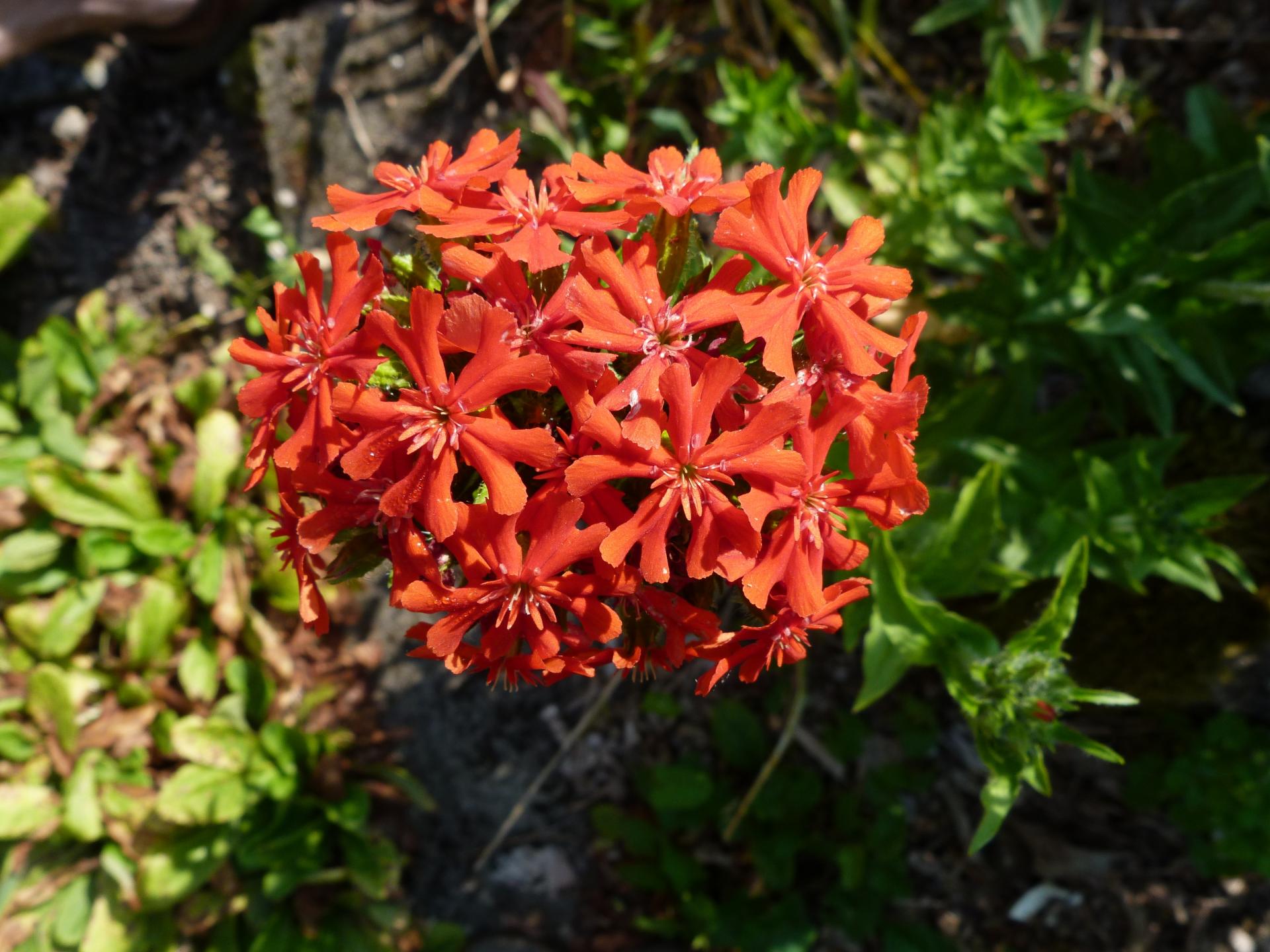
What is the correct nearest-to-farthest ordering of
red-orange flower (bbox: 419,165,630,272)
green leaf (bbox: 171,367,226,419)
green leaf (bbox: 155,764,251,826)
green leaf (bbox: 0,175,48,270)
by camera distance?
red-orange flower (bbox: 419,165,630,272)
green leaf (bbox: 155,764,251,826)
green leaf (bbox: 171,367,226,419)
green leaf (bbox: 0,175,48,270)

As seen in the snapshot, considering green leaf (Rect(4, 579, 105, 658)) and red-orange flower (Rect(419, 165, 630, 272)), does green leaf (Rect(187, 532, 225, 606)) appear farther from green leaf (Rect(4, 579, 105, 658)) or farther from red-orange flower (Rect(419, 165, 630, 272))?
red-orange flower (Rect(419, 165, 630, 272))

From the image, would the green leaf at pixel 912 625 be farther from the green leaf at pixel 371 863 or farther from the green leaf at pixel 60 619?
the green leaf at pixel 60 619

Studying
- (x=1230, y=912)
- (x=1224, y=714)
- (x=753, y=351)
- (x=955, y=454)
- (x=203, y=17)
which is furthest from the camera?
(x=203, y=17)

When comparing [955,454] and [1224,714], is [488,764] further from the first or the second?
[1224,714]

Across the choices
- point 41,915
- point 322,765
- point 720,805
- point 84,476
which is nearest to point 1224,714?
point 720,805

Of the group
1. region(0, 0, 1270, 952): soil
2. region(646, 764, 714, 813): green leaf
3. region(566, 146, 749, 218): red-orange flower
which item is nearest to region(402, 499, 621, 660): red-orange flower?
region(566, 146, 749, 218): red-orange flower
